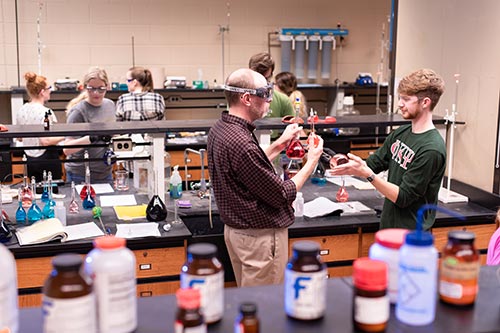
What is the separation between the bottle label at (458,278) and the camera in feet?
5.12

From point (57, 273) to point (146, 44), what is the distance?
21.6 ft

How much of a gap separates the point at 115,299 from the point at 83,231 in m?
2.05

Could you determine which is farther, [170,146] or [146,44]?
[146,44]

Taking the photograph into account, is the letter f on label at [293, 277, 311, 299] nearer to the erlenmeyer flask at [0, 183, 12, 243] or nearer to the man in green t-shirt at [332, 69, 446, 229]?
the man in green t-shirt at [332, 69, 446, 229]

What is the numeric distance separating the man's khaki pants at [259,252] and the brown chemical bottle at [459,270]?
1.34 m

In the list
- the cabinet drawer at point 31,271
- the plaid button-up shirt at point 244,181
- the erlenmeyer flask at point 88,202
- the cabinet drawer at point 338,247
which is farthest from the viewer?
the erlenmeyer flask at point 88,202

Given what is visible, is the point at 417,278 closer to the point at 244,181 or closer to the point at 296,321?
the point at 296,321

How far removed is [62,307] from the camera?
51.3 inches

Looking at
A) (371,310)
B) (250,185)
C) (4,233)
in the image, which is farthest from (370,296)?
(4,233)

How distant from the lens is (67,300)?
4.27 feet

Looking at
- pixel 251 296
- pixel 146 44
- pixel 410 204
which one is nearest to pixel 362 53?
pixel 146 44

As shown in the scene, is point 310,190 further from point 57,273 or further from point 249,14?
point 249,14

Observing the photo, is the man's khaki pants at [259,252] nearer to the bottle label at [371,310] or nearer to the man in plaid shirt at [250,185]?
the man in plaid shirt at [250,185]

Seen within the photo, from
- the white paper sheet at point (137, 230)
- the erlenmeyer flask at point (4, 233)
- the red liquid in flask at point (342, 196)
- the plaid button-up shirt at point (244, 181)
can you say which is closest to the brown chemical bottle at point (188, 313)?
the plaid button-up shirt at point (244, 181)
